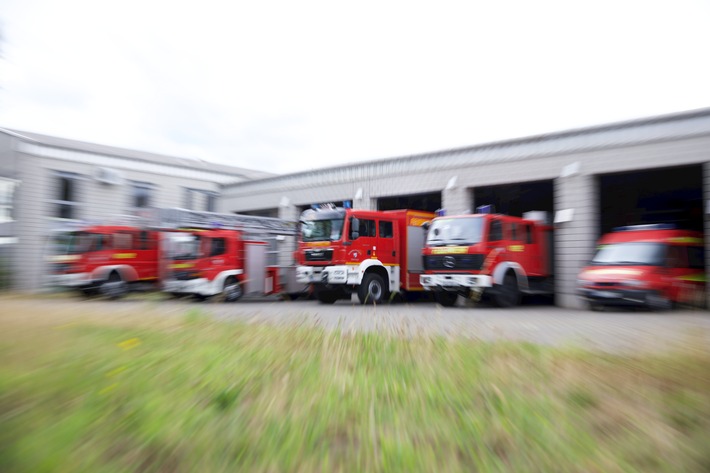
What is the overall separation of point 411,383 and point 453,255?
10.8 metres

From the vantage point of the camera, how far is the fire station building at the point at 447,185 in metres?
15.2

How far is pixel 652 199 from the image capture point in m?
22.4

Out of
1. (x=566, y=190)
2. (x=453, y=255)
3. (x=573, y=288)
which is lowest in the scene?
(x=573, y=288)

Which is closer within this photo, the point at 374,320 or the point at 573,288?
the point at 374,320

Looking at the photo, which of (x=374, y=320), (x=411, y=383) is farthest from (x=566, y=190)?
(x=411, y=383)

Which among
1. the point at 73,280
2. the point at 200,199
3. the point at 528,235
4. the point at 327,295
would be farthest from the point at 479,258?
the point at 200,199

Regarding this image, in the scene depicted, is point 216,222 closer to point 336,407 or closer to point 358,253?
point 358,253

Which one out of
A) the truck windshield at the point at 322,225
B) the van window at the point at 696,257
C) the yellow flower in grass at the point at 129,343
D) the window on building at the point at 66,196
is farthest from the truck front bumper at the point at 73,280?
the van window at the point at 696,257

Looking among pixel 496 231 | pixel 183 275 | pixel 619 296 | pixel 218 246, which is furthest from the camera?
pixel 218 246

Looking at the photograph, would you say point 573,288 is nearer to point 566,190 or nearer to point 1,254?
point 566,190

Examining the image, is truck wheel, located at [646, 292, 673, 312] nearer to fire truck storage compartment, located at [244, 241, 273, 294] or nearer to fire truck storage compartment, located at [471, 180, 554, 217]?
fire truck storage compartment, located at [471, 180, 554, 217]

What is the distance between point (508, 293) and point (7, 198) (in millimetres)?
17689

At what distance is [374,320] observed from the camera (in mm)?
6863

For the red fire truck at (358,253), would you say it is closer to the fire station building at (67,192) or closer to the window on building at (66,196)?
the fire station building at (67,192)
